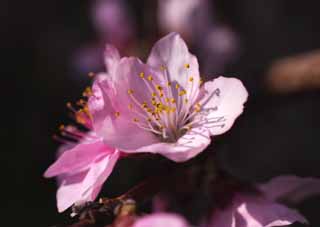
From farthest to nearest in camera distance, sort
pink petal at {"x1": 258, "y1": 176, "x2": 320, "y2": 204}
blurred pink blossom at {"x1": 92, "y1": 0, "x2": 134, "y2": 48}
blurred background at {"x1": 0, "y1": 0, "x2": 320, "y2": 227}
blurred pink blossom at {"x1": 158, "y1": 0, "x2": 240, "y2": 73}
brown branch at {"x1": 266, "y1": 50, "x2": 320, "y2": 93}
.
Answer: blurred pink blossom at {"x1": 92, "y1": 0, "x2": 134, "y2": 48} < blurred pink blossom at {"x1": 158, "y1": 0, "x2": 240, "y2": 73} < blurred background at {"x1": 0, "y1": 0, "x2": 320, "y2": 227} < brown branch at {"x1": 266, "y1": 50, "x2": 320, "y2": 93} < pink petal at {"x1": 258, "y1": 176, "x2": 320, "y2": 204}

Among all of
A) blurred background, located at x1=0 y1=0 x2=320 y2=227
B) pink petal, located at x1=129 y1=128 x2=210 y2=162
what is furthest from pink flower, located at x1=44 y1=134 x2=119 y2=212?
blurred background, located at x1=0 y1=0 x2=320 y2=227

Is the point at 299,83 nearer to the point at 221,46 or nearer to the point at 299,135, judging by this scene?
the point at 221,46

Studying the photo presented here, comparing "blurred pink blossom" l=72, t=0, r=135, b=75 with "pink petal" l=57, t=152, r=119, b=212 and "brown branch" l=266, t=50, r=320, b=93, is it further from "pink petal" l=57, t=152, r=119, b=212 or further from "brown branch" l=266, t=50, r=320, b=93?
"pink petal" l=57, t=152, r=119, b=212

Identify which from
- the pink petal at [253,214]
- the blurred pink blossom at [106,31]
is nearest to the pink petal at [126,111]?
the pink petal at [253,214]

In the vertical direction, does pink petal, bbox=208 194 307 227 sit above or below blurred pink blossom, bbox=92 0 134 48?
below

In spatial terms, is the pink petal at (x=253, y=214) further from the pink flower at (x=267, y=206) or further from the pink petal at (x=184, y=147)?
the pink petal at (x=184, y=147)
